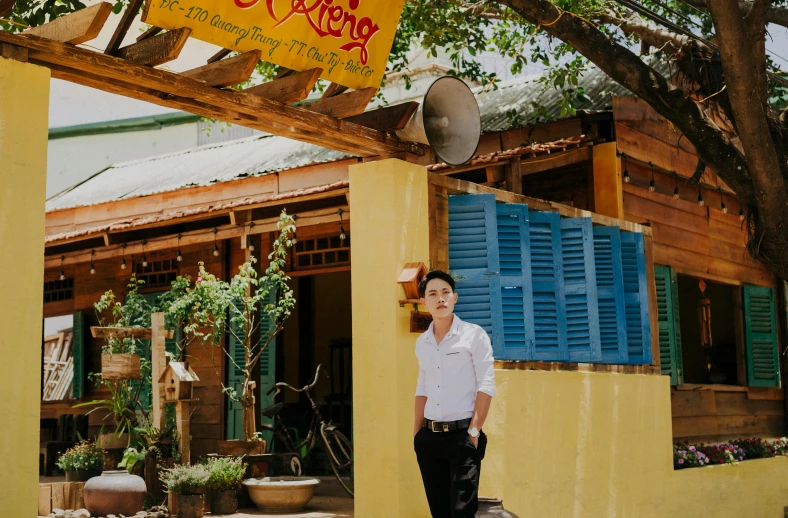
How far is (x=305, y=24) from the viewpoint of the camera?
→ 19.9ft

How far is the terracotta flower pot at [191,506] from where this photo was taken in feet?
24.9

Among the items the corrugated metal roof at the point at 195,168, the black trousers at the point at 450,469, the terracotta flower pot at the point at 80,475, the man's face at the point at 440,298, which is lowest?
the terracotta flower pot at the point at 80,475

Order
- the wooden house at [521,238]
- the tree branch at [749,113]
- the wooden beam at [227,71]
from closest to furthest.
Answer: the wooden beam at [227,71], the tree branch at [749,113], the wooden house at [521,238]

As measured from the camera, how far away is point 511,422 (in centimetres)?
675

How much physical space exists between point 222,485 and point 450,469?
3.46m

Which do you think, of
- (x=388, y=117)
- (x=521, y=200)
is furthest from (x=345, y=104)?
(x=521, y=200)

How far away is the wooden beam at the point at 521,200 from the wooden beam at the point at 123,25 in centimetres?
239

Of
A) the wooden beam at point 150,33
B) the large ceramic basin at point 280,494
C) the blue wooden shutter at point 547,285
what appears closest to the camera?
the wooden beam at point 150,33

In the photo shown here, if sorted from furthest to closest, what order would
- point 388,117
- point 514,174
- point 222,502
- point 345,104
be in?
point 514,174
point 222,502
point 388,117
point 345,104

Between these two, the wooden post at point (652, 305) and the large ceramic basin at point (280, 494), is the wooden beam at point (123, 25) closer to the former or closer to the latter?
the large ceramic basin at point (280, 494)

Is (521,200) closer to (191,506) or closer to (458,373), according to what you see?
(458,373)

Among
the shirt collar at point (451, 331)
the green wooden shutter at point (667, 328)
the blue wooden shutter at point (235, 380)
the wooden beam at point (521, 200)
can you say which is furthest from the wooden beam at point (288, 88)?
the green wooden shutter at point (667, 328)

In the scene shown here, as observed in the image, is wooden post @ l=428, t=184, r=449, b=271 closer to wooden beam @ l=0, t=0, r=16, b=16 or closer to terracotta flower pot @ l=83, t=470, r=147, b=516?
wooden beam @ l=0, t=0, r=16, b=16

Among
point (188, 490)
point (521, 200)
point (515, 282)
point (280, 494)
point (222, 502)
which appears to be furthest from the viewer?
point (280, 494)
